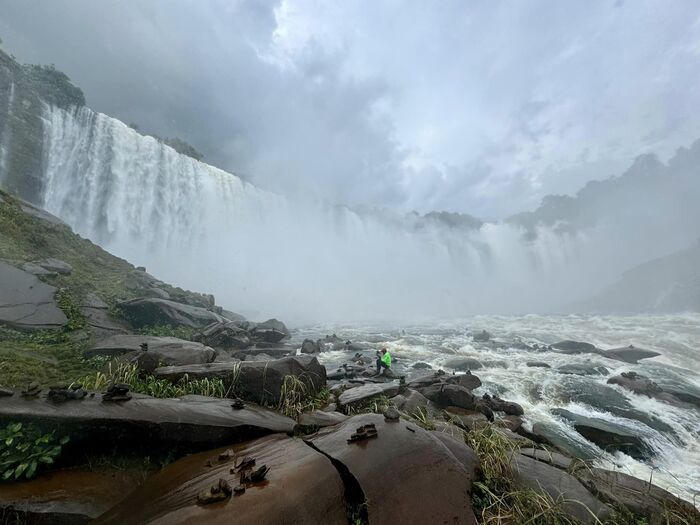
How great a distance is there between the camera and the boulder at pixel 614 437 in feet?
30.5

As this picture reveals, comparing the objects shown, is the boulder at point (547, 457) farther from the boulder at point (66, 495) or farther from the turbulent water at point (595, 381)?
the boulder at point (66, 495)

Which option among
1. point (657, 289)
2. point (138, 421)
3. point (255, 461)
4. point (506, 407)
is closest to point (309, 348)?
point (506, 407)

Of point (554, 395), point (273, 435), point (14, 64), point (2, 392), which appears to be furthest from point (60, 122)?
point (554, 395)

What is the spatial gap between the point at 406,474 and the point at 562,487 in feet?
7.80

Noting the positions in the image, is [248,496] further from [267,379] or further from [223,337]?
[223,337]

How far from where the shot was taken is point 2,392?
4074 mm

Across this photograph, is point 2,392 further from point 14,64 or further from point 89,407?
point 14,64

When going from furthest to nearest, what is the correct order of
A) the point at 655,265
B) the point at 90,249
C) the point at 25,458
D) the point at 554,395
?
1. the point at 655,265
2. the point at 90,249
3. the point at 554,395
4. the point at 25,458

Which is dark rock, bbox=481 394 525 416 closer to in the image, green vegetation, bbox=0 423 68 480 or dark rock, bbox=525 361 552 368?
dark rock, bbox=525 361 552 368

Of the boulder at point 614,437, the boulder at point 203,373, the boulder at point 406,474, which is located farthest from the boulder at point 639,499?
the boulder at point 203,373

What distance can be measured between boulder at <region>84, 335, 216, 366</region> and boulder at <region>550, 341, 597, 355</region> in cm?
2477

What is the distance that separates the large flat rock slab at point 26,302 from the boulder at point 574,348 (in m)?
29.5

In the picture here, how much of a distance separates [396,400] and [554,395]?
8838mm

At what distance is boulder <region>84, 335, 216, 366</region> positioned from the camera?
29.3 ft
